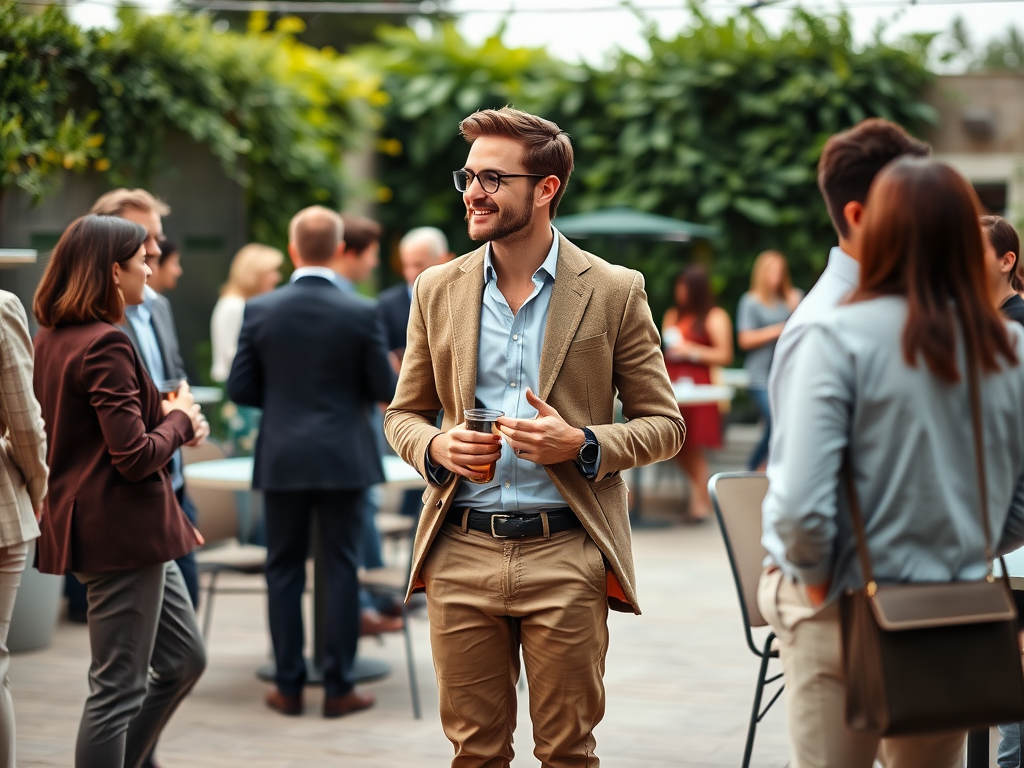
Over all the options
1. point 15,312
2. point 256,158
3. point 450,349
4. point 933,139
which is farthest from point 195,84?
point 933,139

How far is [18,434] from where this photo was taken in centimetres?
299

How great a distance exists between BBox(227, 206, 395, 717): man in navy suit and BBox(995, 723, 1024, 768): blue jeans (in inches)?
91.2

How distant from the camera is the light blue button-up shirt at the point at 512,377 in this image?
8.45 feet

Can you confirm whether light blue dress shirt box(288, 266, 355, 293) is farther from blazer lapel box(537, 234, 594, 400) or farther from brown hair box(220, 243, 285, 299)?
brown hair box(220, 243, 285, 299)

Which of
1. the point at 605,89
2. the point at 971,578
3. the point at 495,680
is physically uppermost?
the point at 605,89

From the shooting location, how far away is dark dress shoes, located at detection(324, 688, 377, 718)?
4.49 meters

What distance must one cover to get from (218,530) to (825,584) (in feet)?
12.0

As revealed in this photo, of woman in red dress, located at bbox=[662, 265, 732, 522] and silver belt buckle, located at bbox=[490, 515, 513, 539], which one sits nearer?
silver belt buckle, located at bbox=[490, 515, 513, 539]

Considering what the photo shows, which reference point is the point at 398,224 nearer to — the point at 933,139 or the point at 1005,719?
the point at 933,139

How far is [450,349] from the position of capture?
2654 mm

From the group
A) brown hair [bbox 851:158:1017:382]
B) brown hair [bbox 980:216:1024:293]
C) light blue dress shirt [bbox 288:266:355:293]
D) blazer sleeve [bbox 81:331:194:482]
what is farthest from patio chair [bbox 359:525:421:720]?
brown hair [bbox 851:158:1017:382]

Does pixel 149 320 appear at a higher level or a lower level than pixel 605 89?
lower

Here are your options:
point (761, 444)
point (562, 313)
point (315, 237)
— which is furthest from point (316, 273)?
point (761, 444)

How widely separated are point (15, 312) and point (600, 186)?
9.72 metres
